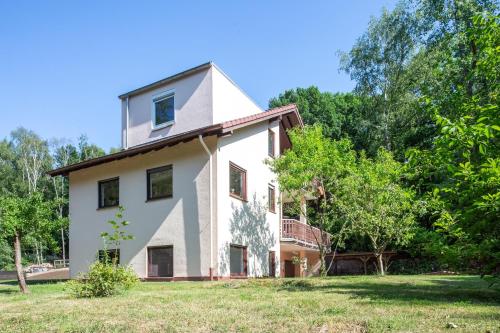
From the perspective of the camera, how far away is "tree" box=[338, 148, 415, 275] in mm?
17672

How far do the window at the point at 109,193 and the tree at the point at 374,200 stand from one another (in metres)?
8.90

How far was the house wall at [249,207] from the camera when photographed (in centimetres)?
1627

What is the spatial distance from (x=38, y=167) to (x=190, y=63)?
42416 mm

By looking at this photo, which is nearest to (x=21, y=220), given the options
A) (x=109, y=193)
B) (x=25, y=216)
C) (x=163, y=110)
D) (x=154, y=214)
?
(x=25, y=216)

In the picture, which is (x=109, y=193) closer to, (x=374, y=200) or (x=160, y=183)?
(x=160, y=183)

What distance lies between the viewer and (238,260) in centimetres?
1752

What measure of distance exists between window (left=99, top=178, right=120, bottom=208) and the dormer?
7.71 feet

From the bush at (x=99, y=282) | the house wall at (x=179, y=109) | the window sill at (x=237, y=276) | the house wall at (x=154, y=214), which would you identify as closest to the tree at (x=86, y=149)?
the house wall at (x=179, y=109)

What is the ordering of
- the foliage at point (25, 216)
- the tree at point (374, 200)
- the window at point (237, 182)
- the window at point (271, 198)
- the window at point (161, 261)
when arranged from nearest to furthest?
the foliage at point (25, 216), the window at point (161, 261), the window at point (237, 182), the tree at point (374, 200), the window at point (271, 198)

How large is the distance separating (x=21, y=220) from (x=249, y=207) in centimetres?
901

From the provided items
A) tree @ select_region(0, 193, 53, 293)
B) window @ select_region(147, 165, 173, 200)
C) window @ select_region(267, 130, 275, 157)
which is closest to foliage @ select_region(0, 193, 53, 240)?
tree @ select_region(0, 193, 53, 293)

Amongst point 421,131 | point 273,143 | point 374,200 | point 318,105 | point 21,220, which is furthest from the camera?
point 318,105

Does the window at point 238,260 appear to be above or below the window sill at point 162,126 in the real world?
below

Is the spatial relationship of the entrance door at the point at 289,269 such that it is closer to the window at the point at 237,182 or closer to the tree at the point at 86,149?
the window at the point at 237,182
